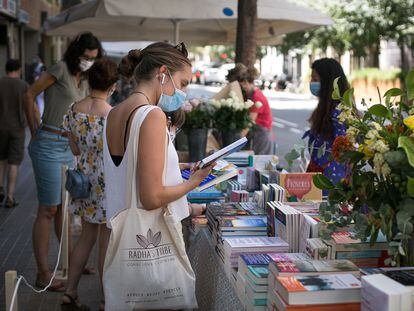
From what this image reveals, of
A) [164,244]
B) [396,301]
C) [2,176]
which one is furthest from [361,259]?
[2,176]

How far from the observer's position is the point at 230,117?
19.5ft

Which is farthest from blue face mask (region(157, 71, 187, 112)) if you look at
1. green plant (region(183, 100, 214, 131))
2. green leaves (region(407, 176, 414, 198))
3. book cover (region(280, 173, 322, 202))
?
green plant (region(183, 100, 214, 131))

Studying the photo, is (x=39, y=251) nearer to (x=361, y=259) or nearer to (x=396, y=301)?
(x=361, y=259)

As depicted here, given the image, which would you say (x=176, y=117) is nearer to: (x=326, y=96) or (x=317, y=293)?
(x=326, y=96)

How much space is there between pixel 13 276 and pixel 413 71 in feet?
6.18

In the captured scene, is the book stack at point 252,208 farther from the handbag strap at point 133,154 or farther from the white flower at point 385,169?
the white flower at point 385,169

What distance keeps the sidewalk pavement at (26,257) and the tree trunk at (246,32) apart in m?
3.15

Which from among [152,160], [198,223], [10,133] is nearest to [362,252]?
[152,160]

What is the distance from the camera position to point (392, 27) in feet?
102

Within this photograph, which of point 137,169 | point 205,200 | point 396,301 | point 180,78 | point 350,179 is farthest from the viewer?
point 205,200

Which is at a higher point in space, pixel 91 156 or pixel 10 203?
pixel 91 156

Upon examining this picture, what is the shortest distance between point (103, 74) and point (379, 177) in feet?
8.00

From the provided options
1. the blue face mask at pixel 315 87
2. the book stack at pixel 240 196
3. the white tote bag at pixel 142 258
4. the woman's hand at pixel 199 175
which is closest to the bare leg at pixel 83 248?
the book stack at pixel 240 196

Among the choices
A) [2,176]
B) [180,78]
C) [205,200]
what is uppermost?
[180,78]
